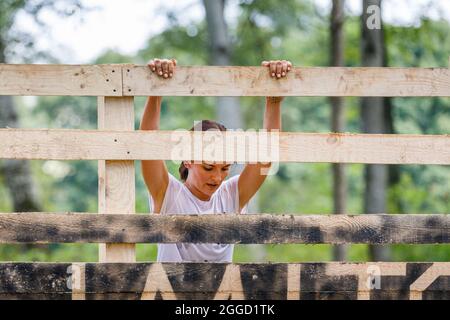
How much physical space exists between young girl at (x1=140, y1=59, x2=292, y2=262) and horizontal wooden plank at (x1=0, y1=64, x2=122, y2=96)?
282mm

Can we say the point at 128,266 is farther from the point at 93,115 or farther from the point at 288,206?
the point at 93,115

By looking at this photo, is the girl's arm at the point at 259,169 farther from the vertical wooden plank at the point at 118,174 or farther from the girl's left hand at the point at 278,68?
the vertical wooden plank at the point at 118,174

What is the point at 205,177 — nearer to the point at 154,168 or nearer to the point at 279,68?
the point at 154,168

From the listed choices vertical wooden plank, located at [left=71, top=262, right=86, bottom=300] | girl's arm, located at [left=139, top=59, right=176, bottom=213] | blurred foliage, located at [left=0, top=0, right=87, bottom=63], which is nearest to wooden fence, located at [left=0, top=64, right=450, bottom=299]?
vertical wooden plank, located at [left=71, top=262, right=86, bottom=300]

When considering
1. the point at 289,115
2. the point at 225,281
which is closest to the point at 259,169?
the point at 225,281

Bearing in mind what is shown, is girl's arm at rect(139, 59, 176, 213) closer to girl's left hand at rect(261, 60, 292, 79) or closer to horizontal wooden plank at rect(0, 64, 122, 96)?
horizontal wooden plank at rect(0, 64, 122, 96)

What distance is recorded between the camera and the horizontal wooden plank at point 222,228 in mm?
3930

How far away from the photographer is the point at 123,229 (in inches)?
155

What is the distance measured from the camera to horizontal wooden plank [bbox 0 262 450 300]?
3.93m

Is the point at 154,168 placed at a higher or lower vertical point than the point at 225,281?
higher

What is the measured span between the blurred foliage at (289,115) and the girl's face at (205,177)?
7.90 metres

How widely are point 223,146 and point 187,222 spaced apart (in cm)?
41

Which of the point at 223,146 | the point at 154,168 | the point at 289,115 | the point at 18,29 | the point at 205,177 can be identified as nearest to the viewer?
the point at 223,146

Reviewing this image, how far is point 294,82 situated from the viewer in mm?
4129
